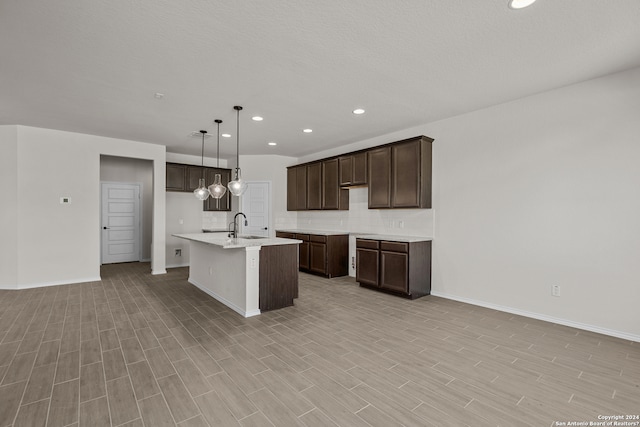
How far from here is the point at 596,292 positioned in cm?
332

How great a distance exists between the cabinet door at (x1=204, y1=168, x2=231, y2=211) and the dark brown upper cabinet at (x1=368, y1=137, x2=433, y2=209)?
4101mm

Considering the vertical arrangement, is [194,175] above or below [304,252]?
above

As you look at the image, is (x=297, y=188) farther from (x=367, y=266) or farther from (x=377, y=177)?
(x=367, y=266)

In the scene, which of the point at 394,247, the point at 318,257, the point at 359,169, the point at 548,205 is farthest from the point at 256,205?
the point at 548,205

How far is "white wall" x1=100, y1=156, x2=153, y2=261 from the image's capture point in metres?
7.61

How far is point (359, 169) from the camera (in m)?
5.72

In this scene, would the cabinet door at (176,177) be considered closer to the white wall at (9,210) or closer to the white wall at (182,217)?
the white wall at (182,217)

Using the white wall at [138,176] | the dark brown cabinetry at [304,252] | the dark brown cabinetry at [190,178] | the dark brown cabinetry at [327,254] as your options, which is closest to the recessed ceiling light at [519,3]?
the dark brown cabinetry at [327,254]

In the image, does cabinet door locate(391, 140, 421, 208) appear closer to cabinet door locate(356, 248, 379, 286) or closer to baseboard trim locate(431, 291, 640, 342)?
cabinet door locate(356, 248, 379, 286)

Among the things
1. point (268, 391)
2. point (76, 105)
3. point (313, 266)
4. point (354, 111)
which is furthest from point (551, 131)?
point (76, 105)

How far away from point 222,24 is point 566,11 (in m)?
2.55

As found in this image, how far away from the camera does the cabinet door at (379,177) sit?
16.8 ft

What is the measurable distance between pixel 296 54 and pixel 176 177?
17.3 feet

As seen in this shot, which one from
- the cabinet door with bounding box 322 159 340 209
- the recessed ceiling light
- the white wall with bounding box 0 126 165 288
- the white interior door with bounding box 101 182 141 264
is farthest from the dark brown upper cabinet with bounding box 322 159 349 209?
the white interior door with bounding box 101 182 141 264
